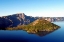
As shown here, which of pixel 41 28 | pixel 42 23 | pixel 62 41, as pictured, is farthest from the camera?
pixel 42 23

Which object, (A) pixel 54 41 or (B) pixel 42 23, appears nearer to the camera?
(A) pixel 54 41

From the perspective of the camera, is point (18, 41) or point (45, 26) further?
point (45, 26)

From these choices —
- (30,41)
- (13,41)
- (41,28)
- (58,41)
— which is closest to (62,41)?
(58,41)

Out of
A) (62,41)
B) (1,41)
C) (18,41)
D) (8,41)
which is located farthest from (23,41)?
(62,41)

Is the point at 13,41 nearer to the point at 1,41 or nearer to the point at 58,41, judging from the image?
the point at 1,41

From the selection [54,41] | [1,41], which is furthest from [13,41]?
[54,41]

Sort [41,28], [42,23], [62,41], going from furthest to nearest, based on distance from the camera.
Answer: [42,23] → [41,28] → [62,41]

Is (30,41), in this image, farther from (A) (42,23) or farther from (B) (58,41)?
(A) (42,23)

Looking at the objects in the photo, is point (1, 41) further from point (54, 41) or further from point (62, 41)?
point (62, 41)
